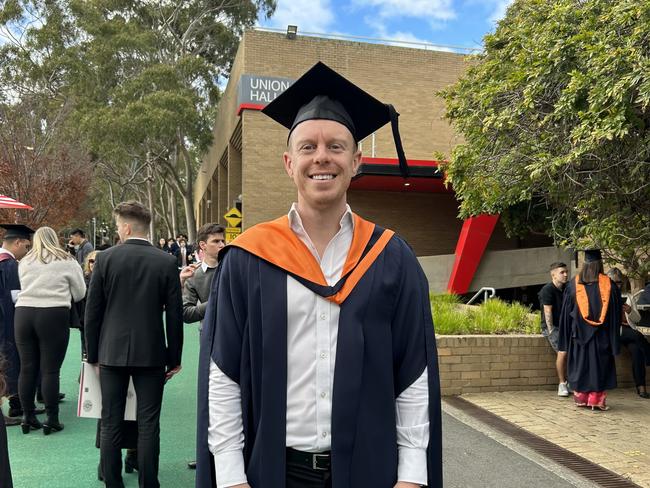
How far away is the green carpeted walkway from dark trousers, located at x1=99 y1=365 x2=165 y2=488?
16.6 inches

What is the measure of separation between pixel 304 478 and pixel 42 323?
4227 mm

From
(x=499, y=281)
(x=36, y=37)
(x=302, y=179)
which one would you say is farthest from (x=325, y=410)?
(x=36, y=37)

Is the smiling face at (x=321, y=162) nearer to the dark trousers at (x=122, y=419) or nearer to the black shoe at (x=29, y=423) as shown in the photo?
the dark trousers at (x=122, y=419)

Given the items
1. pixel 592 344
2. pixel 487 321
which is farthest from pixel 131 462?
pixel 592 344

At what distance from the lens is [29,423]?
528 cm

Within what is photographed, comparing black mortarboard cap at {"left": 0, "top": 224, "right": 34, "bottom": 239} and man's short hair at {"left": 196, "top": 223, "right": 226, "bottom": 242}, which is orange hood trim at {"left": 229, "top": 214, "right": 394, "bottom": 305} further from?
black mortarboard cap at {"left": 0, "top": 224, "right": 34, "bottom": 239}

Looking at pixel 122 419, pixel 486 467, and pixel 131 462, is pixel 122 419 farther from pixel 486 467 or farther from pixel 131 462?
pixel 486 467

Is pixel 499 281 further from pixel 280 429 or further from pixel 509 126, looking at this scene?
pixel 280 429

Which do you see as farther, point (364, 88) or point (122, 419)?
point (364, 88)

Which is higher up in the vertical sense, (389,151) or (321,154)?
(389,151)

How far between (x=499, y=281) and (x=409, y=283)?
15191 millimetres

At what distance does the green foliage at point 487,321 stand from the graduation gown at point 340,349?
5.21 metres

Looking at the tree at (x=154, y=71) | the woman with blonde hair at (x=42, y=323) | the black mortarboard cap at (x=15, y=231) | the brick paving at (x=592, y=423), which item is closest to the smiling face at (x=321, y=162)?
the brick paving at (x=592, y=423)

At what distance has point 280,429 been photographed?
1.83 metres
